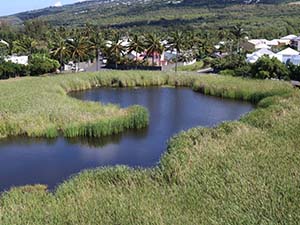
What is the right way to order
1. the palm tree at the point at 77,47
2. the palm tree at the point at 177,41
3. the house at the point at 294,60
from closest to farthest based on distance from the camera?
the house at the point at 294,60 → the palm tree at the point at 77,47 → the palm tree at the point at 177,41

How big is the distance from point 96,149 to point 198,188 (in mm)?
10571

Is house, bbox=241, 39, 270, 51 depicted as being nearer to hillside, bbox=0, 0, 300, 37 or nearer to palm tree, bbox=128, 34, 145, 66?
hillside, bbox=0, 0, 300, 37

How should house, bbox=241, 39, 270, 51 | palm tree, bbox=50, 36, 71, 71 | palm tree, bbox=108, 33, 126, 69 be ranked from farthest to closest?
house, bbox=241, 39, 270, 51 → palm tree, bbox=108, 33, 126, 69 → palm tree, bbox=50, 36, 71, 71

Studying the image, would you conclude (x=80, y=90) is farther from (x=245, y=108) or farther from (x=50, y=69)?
(x=245, y=108)

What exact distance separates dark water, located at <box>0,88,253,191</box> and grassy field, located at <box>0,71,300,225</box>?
2.32 m

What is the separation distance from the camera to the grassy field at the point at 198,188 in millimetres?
12281

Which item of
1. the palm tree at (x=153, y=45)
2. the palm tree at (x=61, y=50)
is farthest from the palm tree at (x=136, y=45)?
the palm tree at (x=61, y=50)

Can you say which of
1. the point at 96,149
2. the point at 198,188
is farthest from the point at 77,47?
the point at 198,188

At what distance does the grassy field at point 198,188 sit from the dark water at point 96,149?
2.32 m

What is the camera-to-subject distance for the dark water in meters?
20.5

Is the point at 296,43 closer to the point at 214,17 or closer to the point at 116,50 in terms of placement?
the point at 116,50

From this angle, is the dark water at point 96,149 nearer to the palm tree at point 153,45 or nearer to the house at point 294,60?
the house at point 294,60

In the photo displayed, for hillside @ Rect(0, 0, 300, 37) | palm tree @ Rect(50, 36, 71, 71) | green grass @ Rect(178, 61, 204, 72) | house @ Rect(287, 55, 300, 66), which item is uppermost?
hillside @ Rect(0, 0, 300, 37)

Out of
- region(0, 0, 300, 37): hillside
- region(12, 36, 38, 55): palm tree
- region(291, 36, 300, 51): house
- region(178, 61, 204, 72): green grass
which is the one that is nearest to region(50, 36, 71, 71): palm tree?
region(12, 36, 38, 55): palm tree
